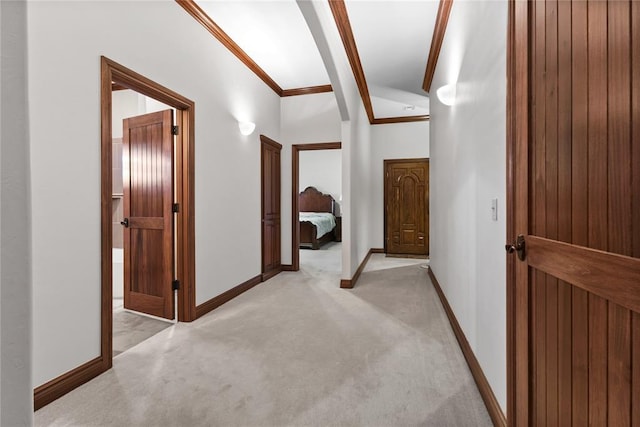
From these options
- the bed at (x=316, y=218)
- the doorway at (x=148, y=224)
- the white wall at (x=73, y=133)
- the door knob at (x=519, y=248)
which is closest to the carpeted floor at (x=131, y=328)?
the doorway at (x=148, y=224)

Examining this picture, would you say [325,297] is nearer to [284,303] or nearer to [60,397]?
[284,303]

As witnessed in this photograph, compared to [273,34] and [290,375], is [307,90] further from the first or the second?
[290,375]

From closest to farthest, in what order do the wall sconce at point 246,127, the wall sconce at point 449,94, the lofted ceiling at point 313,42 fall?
the wall sconce at point 449,94 → the lofted ceiling at point 313,42 → the wall sconce at point 246,127

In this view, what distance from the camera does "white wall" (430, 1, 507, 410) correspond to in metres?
1.47

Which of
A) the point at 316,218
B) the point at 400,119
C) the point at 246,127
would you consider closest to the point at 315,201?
the point at 316,218

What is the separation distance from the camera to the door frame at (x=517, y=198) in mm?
1123

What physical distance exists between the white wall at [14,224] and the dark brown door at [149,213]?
98.9 inches

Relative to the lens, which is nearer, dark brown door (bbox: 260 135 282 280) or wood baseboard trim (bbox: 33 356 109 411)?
wood baseboard trim (bbox: 33 356 109 411)

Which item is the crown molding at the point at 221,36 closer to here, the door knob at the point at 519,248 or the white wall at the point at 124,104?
the white wall at the point at 124,104

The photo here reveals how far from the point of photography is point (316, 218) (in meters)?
7.88

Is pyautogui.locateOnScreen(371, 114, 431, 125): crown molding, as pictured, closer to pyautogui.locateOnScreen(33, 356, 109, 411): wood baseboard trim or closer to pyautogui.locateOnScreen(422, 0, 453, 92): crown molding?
pyautogui.locateOnScreen(422, 0, 453, 92): crown molding

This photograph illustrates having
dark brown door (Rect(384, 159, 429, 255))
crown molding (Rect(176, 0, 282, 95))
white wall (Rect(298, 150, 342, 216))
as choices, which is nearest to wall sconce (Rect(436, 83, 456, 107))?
crown molding (Rect(176, 0, 282, 95))

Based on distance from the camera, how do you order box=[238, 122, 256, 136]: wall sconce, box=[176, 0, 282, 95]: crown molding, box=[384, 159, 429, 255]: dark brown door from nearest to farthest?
box=[176, 0, 282, 95]: crown molding, box=[238, 122, 256, 136]: wall sconce, box=[384, 159, 429, 255]: dark brown door

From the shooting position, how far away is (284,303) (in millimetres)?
3375
